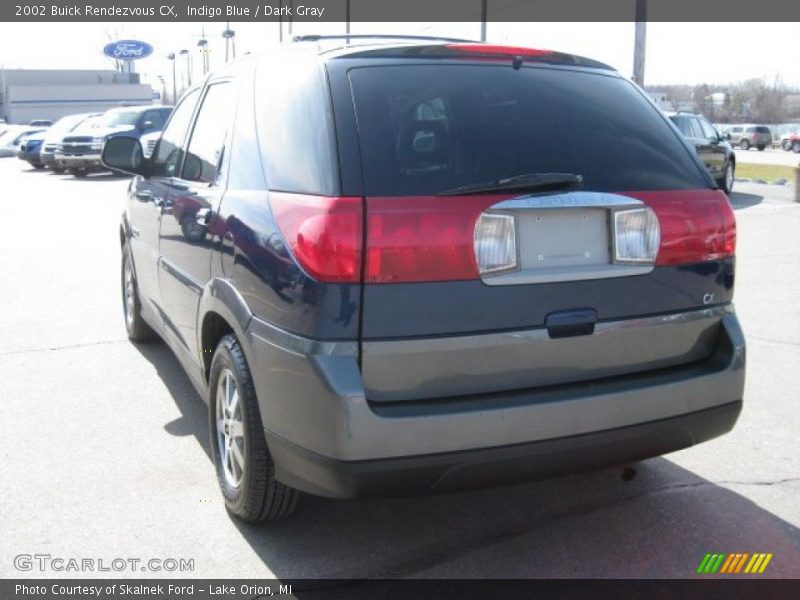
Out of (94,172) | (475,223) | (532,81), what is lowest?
(94,172)

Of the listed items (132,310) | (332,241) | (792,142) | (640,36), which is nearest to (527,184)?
(332,241)

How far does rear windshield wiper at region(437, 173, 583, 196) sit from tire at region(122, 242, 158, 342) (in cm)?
373

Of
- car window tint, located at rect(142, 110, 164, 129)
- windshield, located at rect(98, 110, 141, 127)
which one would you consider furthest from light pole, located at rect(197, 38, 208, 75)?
car window tint, located at rect(142, 110, 164, 129)

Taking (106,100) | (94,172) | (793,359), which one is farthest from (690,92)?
(793,359)

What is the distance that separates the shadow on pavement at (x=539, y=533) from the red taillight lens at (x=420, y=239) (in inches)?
39.7

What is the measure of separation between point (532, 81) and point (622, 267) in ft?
2.74

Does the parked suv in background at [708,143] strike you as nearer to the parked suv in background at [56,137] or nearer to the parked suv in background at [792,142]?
the parked suv in background at [56,137]

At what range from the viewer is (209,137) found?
4.28 metres

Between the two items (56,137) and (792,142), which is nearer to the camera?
(56,137)

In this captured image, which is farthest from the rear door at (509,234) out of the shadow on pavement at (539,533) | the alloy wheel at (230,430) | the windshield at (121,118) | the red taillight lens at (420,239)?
the windshield at (121,118)

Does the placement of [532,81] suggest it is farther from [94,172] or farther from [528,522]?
[94,172]

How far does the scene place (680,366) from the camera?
332 cm

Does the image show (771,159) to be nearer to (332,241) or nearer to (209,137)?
(209,137)

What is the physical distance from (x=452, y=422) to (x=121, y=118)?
939 inches
